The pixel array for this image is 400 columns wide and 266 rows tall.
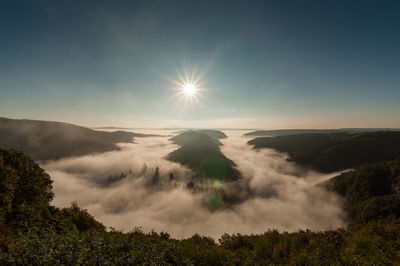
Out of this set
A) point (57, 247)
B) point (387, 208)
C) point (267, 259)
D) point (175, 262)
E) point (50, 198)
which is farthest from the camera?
point (387, 208)

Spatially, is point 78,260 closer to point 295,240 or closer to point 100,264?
point 100,264

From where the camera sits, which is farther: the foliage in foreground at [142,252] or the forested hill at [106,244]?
the forested hill at [106,244]

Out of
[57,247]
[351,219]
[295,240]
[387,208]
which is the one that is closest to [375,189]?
[351,219]

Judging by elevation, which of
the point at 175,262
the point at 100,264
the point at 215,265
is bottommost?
the point at 215,265

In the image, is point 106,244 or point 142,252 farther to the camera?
point 106,244

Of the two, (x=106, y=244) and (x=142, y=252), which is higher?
(x=142, y=252)

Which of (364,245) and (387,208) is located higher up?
(364,245)

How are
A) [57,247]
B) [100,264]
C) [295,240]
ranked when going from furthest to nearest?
[295,240]
[57,247]
[100,264]

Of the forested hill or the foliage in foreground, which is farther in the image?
the forested hill
